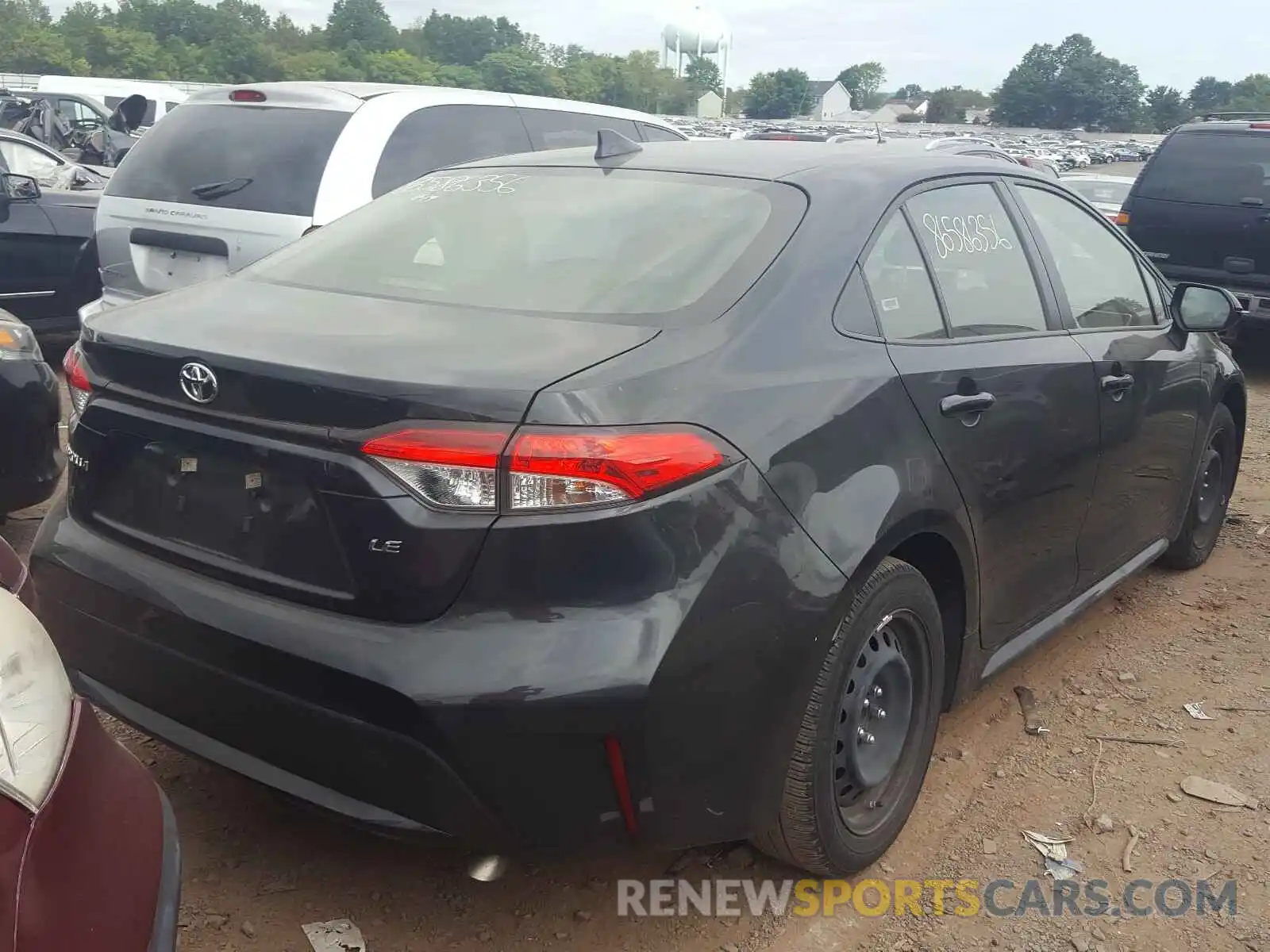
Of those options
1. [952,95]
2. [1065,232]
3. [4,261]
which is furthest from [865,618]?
[952,95]

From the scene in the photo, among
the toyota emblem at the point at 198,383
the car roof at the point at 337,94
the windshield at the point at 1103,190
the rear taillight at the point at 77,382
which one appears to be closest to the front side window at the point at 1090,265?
the toyota emblem at the point at 198,383

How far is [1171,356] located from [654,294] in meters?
2.31

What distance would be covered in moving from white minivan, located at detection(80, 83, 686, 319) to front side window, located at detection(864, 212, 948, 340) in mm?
2597

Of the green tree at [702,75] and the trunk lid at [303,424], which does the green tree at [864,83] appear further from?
the trunk lid at [303,424]

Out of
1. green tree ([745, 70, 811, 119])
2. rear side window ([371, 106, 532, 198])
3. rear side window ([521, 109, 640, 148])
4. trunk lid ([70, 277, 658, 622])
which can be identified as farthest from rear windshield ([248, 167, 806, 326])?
green tree ([745, 70, 811, 119])

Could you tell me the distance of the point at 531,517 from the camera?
2.00m

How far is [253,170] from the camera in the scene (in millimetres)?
5398

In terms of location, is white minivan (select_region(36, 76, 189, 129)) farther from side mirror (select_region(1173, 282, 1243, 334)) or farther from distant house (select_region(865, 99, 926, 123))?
distant house (select_region(865, 99, 926, 123))

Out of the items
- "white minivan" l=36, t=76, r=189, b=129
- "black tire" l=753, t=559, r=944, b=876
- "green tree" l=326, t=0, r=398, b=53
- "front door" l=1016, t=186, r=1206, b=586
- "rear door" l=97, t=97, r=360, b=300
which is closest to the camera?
"black tire" l=753, t=559, r=944, b=876

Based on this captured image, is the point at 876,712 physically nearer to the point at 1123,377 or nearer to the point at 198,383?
the point at 1123,377

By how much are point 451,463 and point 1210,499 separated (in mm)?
3972

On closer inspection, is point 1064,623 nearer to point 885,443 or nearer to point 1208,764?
point 1208,764

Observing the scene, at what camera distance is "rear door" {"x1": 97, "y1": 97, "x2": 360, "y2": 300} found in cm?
527

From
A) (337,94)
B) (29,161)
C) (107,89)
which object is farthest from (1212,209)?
(107,89)
